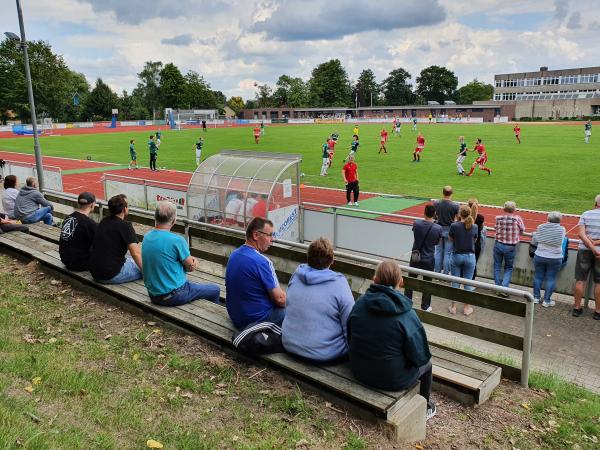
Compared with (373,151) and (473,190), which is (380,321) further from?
(373,151)

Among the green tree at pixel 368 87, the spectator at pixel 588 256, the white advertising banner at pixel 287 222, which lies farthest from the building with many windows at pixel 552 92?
the spectator at pixel 588 256

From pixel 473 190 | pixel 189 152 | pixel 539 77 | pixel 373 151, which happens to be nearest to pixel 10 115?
pixel 189 152

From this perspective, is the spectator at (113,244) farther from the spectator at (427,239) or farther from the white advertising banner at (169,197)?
the white advertising banner at (169,197)

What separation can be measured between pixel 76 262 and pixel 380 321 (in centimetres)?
470

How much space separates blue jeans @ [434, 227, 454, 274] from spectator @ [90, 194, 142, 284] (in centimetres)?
607

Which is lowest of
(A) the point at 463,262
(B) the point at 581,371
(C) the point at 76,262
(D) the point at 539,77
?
(B) the point at 581,371

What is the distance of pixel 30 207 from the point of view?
10883 millimetres

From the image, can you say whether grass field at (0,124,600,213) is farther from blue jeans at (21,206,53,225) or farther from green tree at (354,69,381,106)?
green tree at (354,69,381,106)

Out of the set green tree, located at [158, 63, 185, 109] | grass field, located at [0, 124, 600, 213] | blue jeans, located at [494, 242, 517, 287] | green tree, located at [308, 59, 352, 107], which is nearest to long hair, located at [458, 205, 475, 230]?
blue jeans, located at [494, 242, 517, 287]

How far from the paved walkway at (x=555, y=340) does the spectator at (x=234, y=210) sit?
5.64 meters

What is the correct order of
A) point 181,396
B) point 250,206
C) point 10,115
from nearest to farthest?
point 181,396
point 250,206
point 10,115

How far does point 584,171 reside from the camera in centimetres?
2583

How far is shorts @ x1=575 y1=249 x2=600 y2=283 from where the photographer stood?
28.3 ft

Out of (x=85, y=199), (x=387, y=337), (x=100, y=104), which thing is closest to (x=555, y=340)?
(x=387, y=337)
